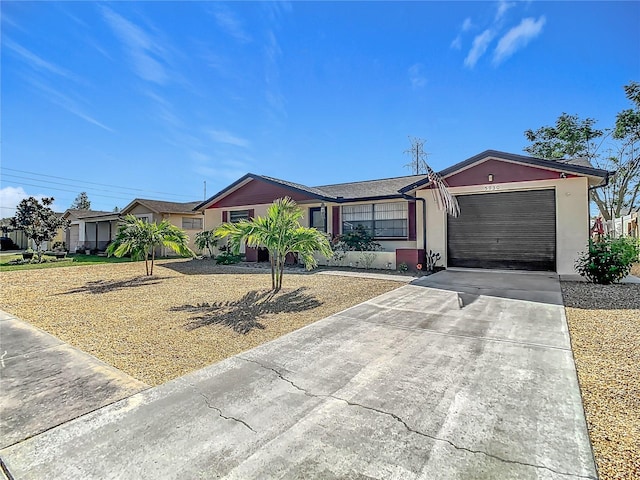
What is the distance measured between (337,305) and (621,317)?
200 inches

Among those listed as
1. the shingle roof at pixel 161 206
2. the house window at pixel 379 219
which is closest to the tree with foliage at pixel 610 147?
the house window at pixel 379 219

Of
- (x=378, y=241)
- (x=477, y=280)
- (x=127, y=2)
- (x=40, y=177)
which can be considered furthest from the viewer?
(x=40, y=177)

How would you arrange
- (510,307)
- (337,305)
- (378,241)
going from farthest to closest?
(378,241)
(337,305)
(510,307)

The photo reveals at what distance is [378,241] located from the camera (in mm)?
15117

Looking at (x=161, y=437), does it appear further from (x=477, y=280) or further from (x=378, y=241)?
(x=378, y=241)

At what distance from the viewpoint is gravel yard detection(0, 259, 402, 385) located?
4418 millimetres

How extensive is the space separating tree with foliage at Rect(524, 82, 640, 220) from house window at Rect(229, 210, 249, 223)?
2173 centimetres

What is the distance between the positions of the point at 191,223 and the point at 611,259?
23.1 metres

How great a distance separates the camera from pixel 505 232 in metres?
11.7

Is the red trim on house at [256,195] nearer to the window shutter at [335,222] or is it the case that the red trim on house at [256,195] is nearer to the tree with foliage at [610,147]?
the window shutter at [335,222]

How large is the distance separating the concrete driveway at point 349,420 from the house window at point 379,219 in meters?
10.2

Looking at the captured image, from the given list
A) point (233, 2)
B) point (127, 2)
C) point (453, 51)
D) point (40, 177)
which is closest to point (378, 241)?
point (453, 51)

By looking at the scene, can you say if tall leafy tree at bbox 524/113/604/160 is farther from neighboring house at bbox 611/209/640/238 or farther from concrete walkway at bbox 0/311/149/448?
concrete walkway at bbox 0/311/149/448

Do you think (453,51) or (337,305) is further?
(453,51)
